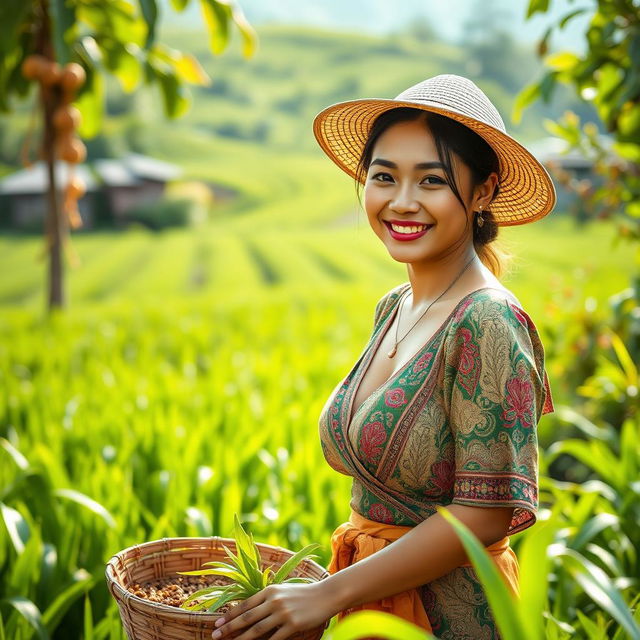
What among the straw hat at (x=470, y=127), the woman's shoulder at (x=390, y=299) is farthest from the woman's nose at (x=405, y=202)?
the woman's shoulder at (x=390, y=299)

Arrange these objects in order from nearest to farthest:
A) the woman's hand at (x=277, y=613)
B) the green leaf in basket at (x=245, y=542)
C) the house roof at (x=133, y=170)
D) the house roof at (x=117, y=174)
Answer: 1. the woman's hand at (x=277, y=613)
2. the green leaf in basket at (x=245, y=542)
3. the house roof at (x=117, y=174)
4. the house roof at (x=133, y=170)

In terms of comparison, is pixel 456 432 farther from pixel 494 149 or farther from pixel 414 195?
pixel 494 149

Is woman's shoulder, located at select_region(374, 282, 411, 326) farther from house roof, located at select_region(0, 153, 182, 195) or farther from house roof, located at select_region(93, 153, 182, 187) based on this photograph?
house roof, located at select_region(93, 153, 182, 187)

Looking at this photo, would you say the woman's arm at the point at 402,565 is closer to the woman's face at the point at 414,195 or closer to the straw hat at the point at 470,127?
the woman's face at the point at 414,195

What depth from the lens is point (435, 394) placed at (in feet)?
4.28

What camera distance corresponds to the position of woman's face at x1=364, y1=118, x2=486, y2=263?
4.39 feet

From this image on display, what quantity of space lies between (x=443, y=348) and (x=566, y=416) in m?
2.00

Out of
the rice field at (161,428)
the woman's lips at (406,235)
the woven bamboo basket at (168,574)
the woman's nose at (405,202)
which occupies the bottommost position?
the rice field at (161,428)

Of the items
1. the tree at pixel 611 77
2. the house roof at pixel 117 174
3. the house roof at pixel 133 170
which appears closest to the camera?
the tree at pixel 611 77

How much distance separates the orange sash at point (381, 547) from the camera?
1304 millimetres

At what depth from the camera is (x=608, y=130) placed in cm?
277

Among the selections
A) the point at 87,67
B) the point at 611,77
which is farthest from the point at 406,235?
the point at 87,67

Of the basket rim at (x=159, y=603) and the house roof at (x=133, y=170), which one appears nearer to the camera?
the basket rim at (x=159, y=603)

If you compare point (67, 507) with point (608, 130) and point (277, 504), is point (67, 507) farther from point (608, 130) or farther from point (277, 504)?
point (608, 130)
